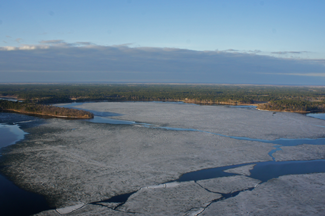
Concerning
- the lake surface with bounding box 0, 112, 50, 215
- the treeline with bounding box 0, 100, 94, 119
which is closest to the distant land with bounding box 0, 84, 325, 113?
the treeline with bounding box 0, 100, 94, 119

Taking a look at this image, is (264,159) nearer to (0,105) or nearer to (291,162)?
(291,162)

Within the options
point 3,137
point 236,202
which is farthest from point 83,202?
point 3,137

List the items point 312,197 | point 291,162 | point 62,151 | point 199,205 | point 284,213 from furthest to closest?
point 62,151 → point 291,162 → point 312,197 → point 199,205 → point 284,213

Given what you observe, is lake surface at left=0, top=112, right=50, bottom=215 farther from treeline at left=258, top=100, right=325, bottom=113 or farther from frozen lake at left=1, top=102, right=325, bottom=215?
treeline at left=258, top=100, right=325, bottom=113

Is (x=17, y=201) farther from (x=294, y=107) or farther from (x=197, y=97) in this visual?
(x=197, y=97)

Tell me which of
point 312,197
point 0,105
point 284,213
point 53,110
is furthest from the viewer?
point 0,105

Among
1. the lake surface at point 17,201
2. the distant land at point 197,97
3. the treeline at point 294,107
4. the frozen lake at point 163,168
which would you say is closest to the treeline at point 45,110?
the frozen lake at point 163,168
